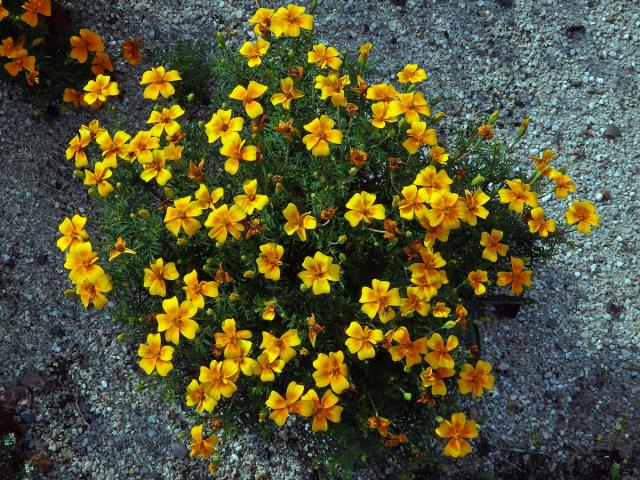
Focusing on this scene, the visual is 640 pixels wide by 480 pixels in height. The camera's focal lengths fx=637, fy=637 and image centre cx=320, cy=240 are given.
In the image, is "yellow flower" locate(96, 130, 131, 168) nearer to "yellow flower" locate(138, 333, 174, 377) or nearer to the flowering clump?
the flowering clump

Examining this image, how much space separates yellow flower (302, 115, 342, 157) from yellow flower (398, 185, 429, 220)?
0.43 metres

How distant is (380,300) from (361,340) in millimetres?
220

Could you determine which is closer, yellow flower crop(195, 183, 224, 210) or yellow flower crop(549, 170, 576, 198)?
yellow flower crop(195, 183, 224, 210)

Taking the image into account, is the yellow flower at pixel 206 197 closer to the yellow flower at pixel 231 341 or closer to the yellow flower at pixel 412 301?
the yellow flower at pixel 231 341

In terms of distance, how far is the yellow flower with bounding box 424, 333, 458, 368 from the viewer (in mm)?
3127

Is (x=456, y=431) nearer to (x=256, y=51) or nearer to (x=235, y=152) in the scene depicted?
(x=235, y=152)

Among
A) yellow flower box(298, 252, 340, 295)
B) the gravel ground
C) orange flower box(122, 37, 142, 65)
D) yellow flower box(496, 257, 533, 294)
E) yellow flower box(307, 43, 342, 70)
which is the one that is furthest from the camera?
orange flower box(122, 37, 142, 65)

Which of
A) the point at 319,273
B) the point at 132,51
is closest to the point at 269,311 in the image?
Result: the point at 319,273

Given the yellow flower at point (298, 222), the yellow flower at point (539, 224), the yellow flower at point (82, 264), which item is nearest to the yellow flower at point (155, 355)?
the yellow flower at point (82, 264)

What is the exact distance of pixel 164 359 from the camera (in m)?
3.09

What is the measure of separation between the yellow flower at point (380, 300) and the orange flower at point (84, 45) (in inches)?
105

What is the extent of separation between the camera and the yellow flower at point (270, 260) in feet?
10.1

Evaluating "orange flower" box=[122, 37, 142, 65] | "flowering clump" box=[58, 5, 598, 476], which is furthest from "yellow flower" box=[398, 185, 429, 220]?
"orange flower" box=[122, 37, 142, 65]

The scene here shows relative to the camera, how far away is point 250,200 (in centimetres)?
317
